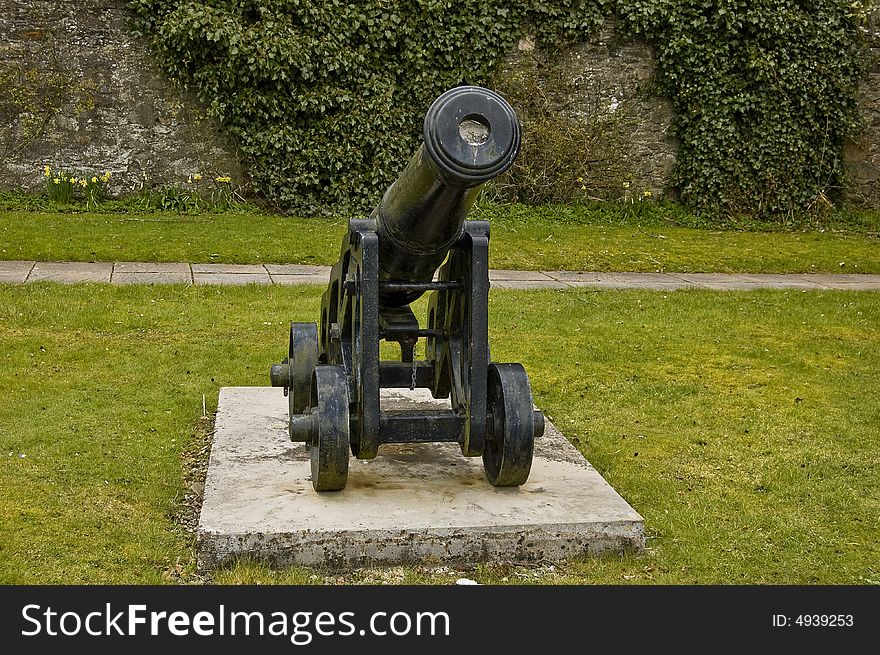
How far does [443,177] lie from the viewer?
384cm

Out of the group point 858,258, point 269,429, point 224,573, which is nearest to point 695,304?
point 858,258

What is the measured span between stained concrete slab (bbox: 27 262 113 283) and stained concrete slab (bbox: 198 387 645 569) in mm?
4858

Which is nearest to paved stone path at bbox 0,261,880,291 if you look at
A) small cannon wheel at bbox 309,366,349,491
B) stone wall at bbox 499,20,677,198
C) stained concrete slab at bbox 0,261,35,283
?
stained concrete slab at bbox 0,261,35,283

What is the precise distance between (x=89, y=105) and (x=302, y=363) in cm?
917

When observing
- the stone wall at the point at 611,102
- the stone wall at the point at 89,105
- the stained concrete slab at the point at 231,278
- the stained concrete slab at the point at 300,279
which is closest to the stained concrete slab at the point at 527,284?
the stained concrete slab at the point at 300,279

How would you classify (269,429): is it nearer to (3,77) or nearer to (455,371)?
(455,371)

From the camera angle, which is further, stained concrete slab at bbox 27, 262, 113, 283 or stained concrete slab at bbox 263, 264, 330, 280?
stained concrete slab at bbox 263, 264, 330, 280

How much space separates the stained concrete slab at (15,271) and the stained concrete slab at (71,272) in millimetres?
50

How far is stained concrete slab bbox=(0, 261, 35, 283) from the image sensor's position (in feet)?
30.2

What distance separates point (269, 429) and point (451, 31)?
942cm

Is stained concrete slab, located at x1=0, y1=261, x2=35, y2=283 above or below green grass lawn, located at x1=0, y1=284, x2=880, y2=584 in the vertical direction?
below

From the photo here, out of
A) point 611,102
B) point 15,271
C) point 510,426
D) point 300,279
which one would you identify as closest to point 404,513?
point 510,426

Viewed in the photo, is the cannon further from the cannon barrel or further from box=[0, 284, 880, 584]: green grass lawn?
box=[0, 284, 880, 584]: green grass lawn

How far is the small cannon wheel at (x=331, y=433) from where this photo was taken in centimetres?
427
